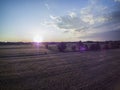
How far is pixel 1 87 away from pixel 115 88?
748cm

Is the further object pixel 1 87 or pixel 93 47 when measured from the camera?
pixel 93 47

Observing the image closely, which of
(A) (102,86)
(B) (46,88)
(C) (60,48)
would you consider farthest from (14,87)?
(C) (60,48)

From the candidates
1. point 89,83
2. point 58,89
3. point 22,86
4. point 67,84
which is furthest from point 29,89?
point 89,83

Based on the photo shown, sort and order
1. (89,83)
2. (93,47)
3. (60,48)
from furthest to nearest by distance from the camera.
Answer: (93,47), (60,48), (89,83)

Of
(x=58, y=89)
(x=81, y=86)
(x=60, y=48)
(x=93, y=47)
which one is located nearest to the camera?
(x=58, y=89)

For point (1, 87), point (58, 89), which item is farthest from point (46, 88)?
point (1, 87)

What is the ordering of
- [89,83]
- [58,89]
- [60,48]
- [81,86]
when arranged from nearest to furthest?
[58,89], [81,86], [89,83], [60,48]

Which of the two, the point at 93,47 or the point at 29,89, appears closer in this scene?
the point at 29,89

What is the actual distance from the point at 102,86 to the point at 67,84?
7.76 ft

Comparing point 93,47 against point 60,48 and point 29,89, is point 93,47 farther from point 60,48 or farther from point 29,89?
point 29,89

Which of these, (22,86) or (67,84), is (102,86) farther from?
(22,86)

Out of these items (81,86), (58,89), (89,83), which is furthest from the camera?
(89,83)

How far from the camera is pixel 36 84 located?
980 cm

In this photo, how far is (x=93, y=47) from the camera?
182 ft
